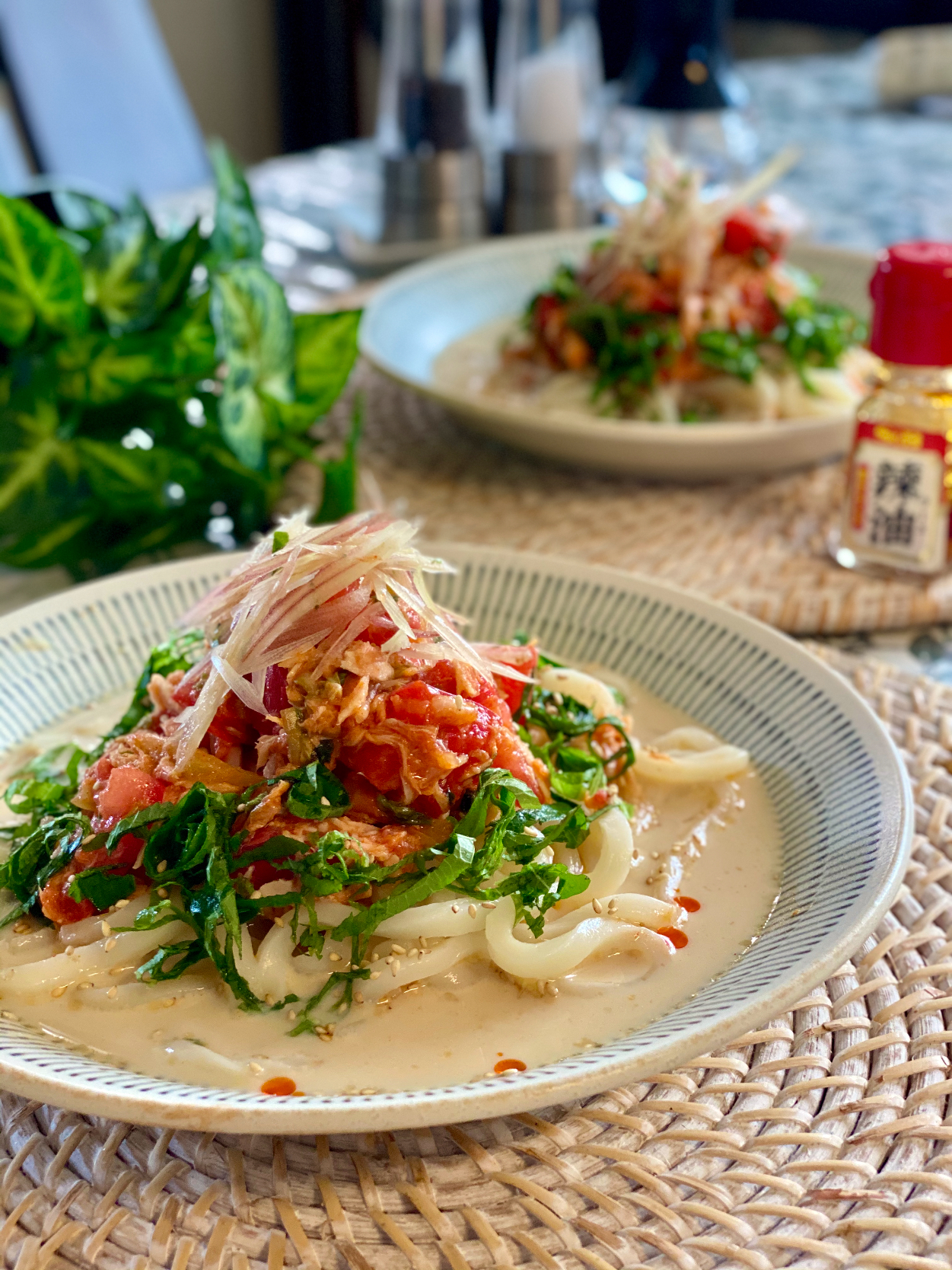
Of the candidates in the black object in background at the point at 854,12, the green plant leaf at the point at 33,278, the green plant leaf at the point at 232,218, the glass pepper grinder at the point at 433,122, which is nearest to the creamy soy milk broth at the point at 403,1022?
the green plant leaf at the point at 33,278

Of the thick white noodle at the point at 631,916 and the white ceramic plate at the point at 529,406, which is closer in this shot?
the thick white noodle at the point at 631,916

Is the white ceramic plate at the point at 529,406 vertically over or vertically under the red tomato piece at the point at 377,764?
under

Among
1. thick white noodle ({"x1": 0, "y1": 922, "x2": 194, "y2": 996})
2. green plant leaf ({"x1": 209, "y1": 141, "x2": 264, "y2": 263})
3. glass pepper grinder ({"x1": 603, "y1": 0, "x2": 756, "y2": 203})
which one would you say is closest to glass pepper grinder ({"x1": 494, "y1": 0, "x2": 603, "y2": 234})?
glass pepper grinder ({"x1": 603, "y1": 0, "x2": 756, "y2": 203})

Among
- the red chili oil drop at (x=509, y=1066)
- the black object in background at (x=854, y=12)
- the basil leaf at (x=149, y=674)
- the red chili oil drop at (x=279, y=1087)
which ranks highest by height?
the basil leaf at (x=149, y=674)

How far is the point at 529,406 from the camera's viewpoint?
10.3 feet

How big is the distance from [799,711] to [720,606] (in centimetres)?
26

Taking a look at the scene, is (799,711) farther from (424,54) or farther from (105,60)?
(105,60)

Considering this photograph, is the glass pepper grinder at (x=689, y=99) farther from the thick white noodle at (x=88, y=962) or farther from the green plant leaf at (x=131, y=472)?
the thick white noodle at (x=88, y=962)

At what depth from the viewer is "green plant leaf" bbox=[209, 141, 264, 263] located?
263cm

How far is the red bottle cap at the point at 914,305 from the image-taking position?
2.25 m

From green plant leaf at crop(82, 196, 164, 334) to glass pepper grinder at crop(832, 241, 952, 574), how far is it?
143cm

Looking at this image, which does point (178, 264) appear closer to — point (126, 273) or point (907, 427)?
point (126, 273)

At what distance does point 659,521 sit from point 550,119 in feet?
7.18

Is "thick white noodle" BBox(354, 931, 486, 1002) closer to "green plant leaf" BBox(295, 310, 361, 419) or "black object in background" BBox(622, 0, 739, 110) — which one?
"green plant leaf" BBox(295, 310, 361, 419)
